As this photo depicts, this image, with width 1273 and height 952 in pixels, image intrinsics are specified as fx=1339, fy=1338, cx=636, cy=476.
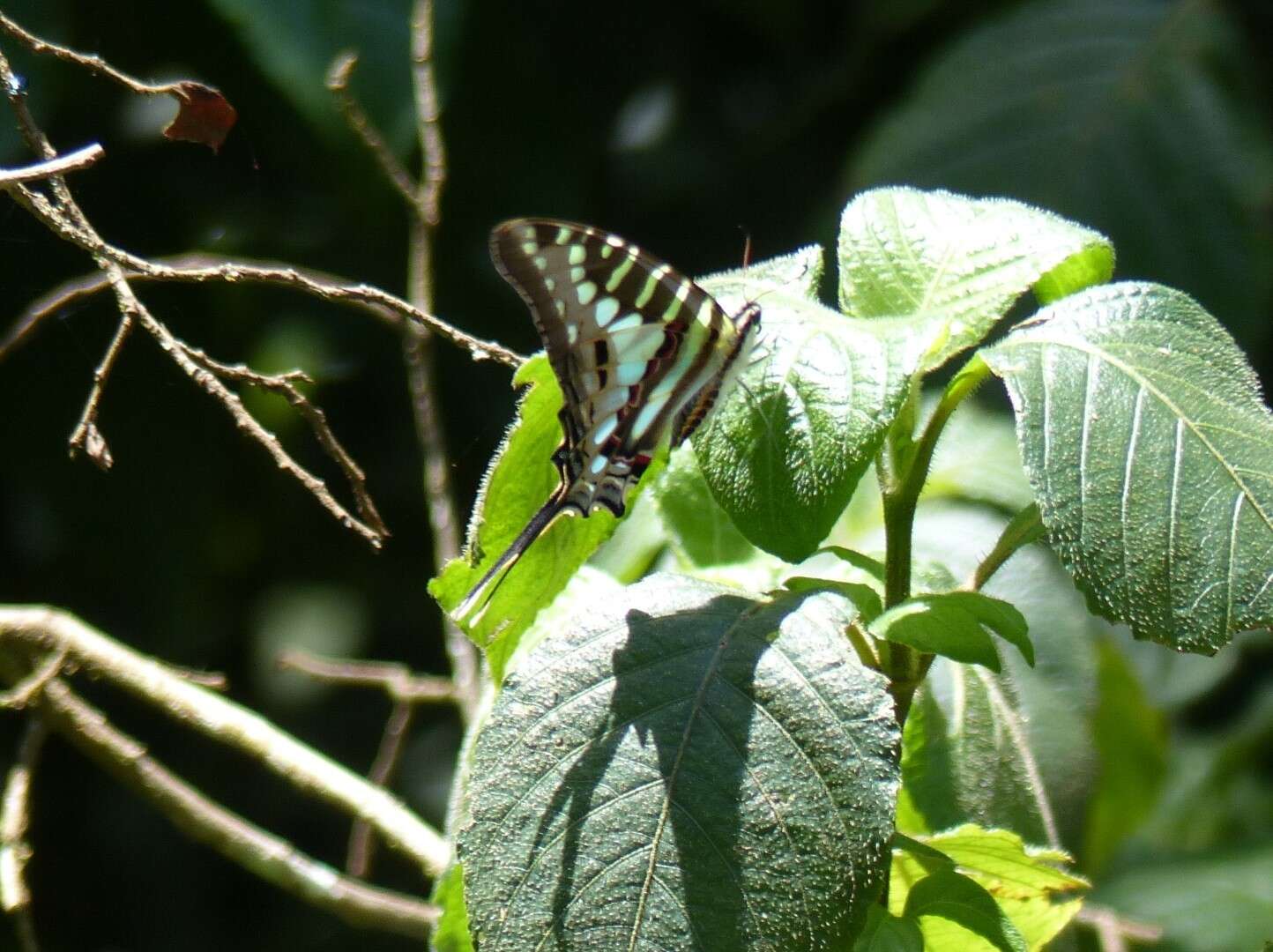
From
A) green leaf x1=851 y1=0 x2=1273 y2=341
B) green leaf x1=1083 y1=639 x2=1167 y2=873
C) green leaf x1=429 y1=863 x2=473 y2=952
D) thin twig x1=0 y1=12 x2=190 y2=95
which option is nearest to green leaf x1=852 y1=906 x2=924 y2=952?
Answer: green leaf x1=429 y1=863 x2=473 y2=952

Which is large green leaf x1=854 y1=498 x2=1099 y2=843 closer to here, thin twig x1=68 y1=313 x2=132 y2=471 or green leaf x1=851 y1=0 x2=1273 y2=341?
thin twig x1=68 y1=313 x2=132 y2=471

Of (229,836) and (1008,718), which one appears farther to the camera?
(229,836)

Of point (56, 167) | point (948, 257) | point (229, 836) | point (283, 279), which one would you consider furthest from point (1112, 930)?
point (56, 167)

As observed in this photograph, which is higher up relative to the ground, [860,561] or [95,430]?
[95,430]

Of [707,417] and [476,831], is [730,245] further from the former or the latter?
[476,831]

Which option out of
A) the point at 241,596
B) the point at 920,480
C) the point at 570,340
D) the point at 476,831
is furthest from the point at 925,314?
the point at 241,596

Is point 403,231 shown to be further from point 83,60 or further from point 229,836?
point 83,60

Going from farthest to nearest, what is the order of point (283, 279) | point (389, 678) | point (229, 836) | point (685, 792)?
point (389, 678)
point (229, 836)
point (283, 279)
point (685, 792)

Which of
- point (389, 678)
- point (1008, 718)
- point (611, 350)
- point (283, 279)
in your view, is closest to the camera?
point (283, 279)
